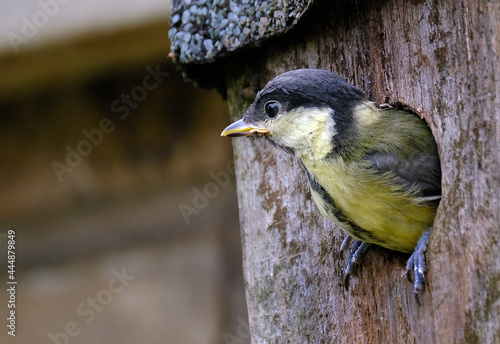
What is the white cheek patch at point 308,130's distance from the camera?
2185mm

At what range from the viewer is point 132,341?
439 centimetres

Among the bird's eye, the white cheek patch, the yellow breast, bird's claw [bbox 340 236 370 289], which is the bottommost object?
bird's claw [bbox 340 236 370 289]

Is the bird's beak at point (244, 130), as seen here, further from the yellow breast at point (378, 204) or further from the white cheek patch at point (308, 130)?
the yellow breast at point (378, 204)

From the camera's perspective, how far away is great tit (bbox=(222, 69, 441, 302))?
2.10m

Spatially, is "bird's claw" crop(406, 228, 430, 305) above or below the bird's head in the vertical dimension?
below

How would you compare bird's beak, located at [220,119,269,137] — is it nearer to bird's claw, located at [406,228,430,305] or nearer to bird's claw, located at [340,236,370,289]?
bird's claw, located at [340,236,370,289]

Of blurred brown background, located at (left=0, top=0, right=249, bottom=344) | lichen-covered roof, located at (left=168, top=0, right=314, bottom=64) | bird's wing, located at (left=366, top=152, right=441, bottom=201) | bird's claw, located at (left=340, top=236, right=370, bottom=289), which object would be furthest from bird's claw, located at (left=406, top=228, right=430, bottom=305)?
blurred brown background, located at (left=0, top=0, right=249, bottom=344)

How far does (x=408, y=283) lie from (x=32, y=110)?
310cm

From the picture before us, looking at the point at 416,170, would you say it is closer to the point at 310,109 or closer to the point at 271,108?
the point at 310,109

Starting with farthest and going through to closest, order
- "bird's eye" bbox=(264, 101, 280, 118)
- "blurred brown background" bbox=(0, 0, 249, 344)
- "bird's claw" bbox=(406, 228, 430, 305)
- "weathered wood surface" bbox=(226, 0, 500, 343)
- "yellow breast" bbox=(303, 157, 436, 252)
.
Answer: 1. "blurred brown background" bbox=(0, 0, 249, 344)
2. "bird's eye" bbox=(264, 101, 280, 118)
3. "yellow breast" bbox=(303, 157, 436, 252)
4. "bird's claw" bbox=(406, 228, 430, 305)
5. "weathered wood surface" bbox=(226, 0, 500, 343)

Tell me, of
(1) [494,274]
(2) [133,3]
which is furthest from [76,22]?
(1) [494,274]

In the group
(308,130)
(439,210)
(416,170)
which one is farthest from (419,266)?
(308,130)

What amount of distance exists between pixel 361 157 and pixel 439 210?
286 mm

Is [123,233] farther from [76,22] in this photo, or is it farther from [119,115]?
[76,22]
